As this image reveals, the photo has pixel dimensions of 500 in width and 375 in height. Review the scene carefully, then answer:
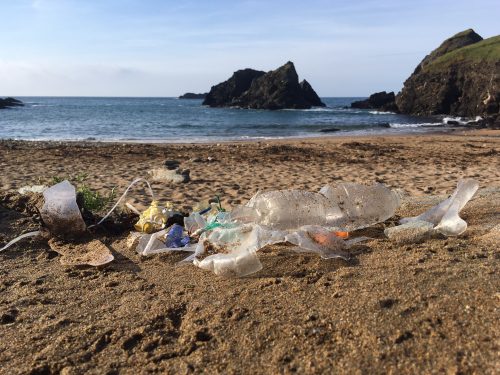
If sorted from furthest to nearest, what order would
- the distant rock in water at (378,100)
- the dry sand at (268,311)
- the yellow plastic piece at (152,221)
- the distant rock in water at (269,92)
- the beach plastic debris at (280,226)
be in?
1. the distant rock in water at (269,92)
2. the distant rock in water at (378,100)
3. the yellow plastic piece at (152,221)
4. the beach plastic debris at (280,226)
5. the dry sand at (268,311)

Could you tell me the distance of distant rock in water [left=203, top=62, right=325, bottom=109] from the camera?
6297 cm

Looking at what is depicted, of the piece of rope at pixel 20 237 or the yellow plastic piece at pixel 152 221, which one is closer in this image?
the piece of rope at pixel 20 237

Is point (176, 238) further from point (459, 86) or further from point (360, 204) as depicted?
point (459, 86)

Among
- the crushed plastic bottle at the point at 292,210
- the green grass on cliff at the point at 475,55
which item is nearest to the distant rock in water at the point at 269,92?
the green grass on cliff at the point at 475,55

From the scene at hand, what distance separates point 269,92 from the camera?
211ft

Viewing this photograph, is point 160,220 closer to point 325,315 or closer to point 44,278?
point 44,278

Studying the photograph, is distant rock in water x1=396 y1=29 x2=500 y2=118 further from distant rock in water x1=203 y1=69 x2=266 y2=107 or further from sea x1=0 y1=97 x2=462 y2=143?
distant rock in water x1=203 y1=69 x2=266 y2=107

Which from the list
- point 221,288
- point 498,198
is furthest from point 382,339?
point 498,198

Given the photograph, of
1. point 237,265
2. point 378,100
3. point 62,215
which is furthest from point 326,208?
point 378,100

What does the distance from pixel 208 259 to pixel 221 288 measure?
284 mm

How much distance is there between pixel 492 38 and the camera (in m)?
42.5

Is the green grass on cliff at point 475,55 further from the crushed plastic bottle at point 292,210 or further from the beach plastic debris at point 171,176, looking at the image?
the crushed plastic bottle at point 292,210

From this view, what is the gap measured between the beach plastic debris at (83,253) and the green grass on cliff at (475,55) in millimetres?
38398

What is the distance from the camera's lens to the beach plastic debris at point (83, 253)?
306 centimetres
